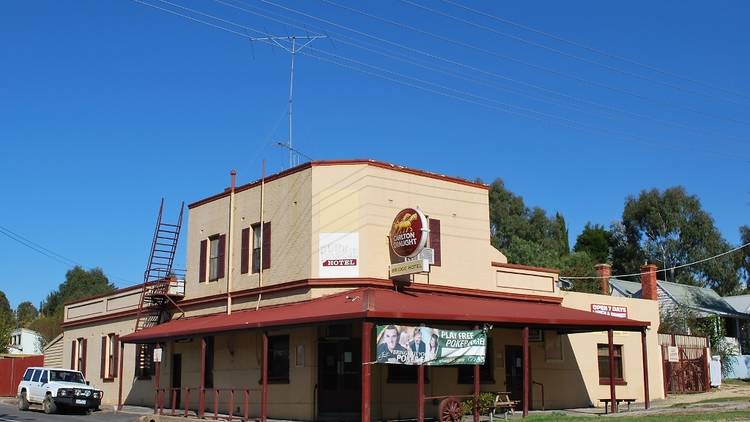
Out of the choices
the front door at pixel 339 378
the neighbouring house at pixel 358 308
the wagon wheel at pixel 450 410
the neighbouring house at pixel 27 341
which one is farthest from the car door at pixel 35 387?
the neighbouring house at pixel 27 341

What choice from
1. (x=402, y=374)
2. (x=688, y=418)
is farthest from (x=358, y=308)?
(x=688, y=418)

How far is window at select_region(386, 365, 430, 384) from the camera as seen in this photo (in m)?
23.3

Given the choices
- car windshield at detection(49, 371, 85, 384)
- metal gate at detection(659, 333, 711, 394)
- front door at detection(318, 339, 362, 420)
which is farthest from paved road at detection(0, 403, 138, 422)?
metal gate at detection(659, 333, 711, 394)

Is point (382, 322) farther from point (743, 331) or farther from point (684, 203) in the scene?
point (684, 203)

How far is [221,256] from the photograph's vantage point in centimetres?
2825

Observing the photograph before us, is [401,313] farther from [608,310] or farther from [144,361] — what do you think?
[144,361]

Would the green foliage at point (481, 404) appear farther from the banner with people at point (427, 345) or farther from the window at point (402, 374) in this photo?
the window at point (402, 374)

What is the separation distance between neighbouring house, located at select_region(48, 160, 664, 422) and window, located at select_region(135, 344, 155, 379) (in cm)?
44

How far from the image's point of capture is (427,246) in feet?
80.7

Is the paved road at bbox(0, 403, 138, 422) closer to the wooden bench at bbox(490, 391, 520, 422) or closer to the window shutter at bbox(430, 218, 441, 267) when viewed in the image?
the window shutter at bbox(430, 218, 441, 267)

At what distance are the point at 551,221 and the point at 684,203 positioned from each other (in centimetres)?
1183

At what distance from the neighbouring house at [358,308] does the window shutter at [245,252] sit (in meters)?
0.04

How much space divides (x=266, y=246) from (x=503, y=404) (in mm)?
9198

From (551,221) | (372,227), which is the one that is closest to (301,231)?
(372,227)
